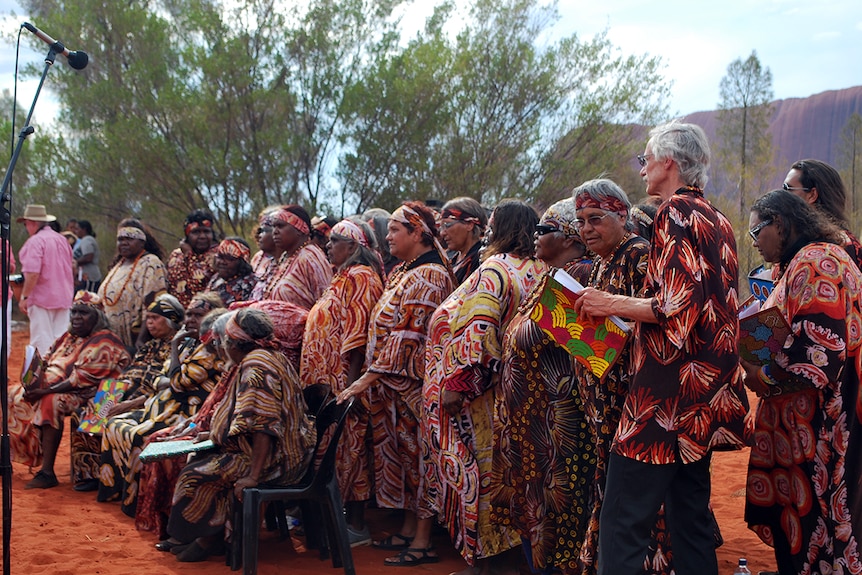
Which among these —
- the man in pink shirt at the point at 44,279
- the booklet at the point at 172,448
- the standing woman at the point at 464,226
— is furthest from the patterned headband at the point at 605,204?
the man in pink shirt at the point at 44,279

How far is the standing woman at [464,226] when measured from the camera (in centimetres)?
577

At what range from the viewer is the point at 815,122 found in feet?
137

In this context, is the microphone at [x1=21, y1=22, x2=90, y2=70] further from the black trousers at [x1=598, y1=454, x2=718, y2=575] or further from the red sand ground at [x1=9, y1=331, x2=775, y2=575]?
the black trousers at [x1=598, y1=454, x2=718, y2=575]

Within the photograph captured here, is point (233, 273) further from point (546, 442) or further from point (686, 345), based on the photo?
point (686, 345)

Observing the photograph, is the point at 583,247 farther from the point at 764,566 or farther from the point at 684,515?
the point at 764,566

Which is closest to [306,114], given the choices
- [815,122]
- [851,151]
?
[851,151]

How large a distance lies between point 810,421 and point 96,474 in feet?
19.3

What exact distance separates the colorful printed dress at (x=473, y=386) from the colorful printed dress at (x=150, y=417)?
2124 millimetres

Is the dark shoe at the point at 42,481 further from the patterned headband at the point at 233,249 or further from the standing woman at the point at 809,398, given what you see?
the standing woman at the point at 809,398

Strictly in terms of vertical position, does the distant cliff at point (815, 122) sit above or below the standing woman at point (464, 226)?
above

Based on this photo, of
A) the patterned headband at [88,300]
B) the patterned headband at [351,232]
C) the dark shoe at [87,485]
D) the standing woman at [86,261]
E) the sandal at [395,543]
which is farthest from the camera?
the standing woman at [86,261]

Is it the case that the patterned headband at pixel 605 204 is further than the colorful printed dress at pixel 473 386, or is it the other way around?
the colorful printed dress at pixel 473 386

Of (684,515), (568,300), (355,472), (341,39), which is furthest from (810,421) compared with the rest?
(341,39)

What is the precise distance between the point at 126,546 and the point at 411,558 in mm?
1987
